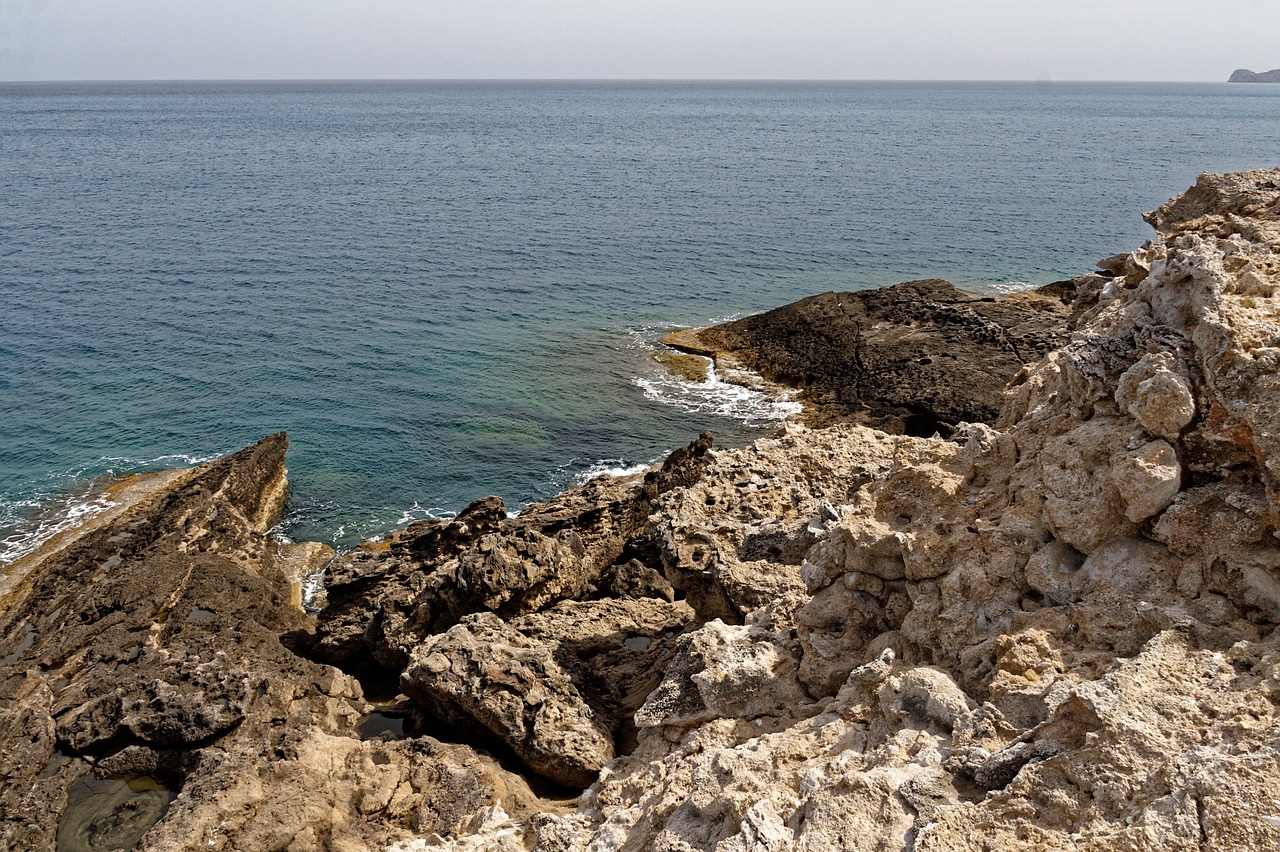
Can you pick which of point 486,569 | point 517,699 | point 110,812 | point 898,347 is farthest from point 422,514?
point 898,347

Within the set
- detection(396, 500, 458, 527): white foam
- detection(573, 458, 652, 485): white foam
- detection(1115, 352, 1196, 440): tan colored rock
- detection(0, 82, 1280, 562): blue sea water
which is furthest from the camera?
detection(0, 82, 1280, 562): blue sea water

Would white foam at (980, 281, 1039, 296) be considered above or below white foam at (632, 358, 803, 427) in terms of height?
above

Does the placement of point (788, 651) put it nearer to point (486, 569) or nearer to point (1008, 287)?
point (486, 569)

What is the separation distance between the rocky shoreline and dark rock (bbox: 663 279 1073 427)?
1392cm

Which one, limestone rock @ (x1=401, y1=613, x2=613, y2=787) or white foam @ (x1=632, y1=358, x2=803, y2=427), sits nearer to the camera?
limestone rock @ (x1=401, y1=613, x2=613, y2=787)

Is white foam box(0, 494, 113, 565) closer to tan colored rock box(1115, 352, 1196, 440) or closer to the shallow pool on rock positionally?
the shallow pool on rock

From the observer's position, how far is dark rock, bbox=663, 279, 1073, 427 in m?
38.1

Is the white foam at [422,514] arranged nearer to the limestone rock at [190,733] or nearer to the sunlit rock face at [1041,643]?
the limestone rock at [190,733]

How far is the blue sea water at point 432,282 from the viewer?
121 ft

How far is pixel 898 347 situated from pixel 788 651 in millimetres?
32680

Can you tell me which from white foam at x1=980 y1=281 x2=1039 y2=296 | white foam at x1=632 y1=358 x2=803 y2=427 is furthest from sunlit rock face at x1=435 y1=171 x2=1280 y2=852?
white foam at x1=980 y1=281 x2=1039 y2=296

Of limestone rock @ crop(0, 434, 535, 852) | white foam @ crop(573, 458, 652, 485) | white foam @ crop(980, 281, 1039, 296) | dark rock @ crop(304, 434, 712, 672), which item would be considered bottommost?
white foam @ crop(573, 458, 652, 485)

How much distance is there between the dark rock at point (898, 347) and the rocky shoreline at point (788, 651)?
45.7 ft

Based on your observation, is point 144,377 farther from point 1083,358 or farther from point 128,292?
point 1083,358
